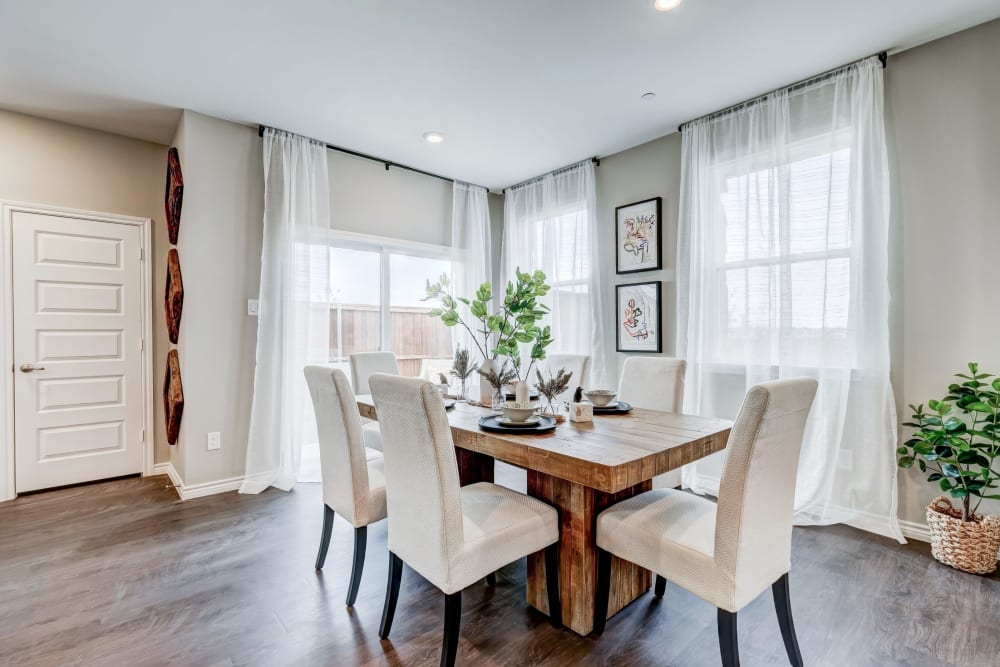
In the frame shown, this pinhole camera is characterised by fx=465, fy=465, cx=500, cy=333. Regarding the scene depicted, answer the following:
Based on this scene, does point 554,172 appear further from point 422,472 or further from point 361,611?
point 361,611

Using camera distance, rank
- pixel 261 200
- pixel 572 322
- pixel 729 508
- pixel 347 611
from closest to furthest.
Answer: pixel 729 508, pixel 347 611, pixel 261 200, pixel 572 322

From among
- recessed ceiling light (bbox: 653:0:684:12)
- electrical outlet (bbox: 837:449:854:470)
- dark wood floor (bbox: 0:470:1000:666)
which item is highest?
recessed ceiling light (bbox: 653:0:684:12)

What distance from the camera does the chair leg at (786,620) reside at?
1517 millimetres

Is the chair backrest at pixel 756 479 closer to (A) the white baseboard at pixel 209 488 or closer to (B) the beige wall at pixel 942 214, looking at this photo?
(B) the beige wall at pixel 942 214

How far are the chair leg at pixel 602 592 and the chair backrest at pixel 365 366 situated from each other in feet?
6.18

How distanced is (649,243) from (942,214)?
5.57 feet

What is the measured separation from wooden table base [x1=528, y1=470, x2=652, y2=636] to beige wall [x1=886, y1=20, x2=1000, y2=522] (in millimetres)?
1901

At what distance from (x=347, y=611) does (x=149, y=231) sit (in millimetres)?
3373

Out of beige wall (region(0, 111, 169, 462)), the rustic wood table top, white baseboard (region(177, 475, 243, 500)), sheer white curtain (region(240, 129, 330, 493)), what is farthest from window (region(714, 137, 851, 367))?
beige wall (region(0, 111, 169, 462))

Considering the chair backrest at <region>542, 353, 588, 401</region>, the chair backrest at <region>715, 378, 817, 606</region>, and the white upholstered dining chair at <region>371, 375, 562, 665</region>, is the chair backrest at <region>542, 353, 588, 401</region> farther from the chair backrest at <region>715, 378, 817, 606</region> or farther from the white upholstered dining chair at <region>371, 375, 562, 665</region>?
the chair backrest at <region>715, 378, 817, 606</region>

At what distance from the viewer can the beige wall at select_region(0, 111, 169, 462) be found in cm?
319

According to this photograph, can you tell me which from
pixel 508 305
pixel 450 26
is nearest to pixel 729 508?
pixel 508 305

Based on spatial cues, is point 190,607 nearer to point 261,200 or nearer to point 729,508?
point 729,508

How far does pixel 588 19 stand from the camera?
7.32 feet
